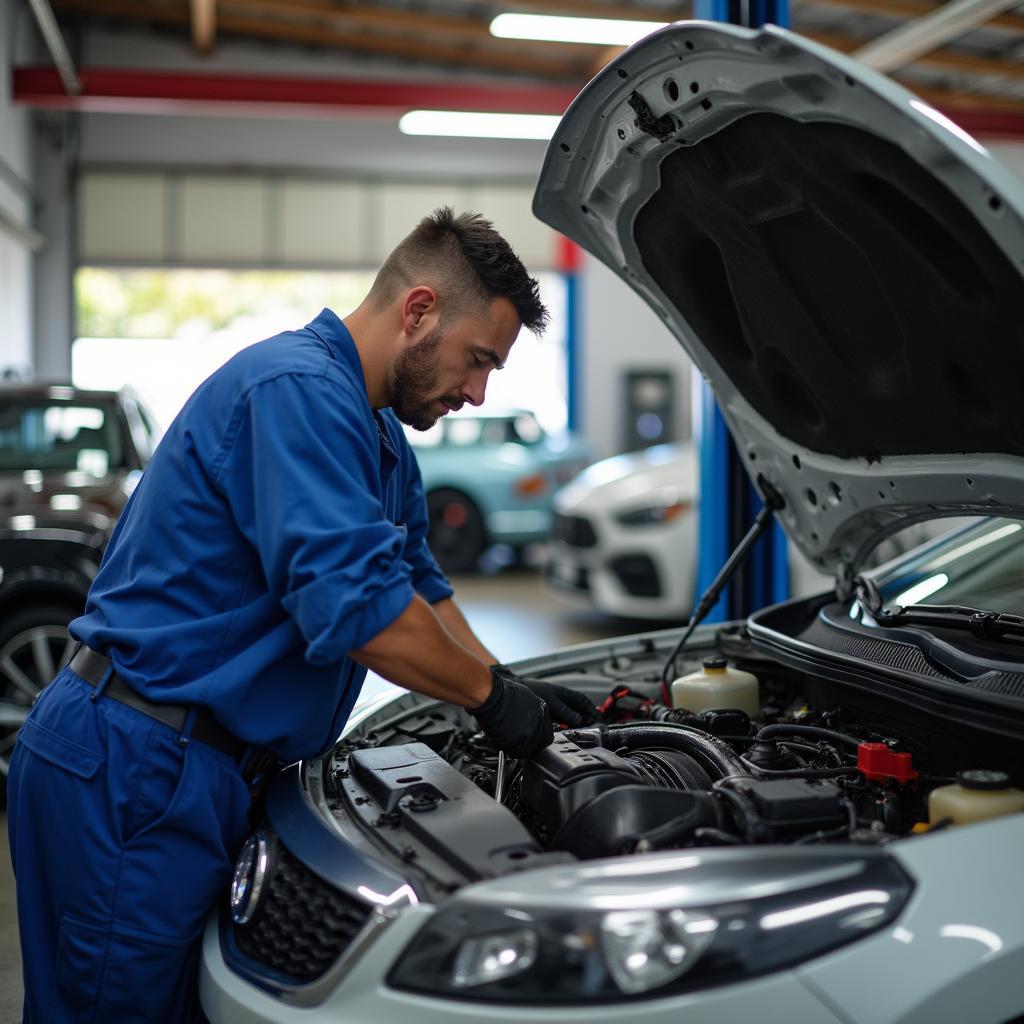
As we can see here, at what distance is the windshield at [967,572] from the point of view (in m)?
2.08

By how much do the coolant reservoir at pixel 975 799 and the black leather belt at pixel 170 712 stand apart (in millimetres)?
1012

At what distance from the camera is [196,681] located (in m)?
1.61

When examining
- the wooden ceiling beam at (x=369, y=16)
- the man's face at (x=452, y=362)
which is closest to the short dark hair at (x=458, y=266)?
the man's face at (x=452, y=362)

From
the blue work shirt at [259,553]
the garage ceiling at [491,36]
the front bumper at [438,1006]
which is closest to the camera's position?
the front bumper at [438,1006]

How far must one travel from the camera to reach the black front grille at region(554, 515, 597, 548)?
611 centimetres

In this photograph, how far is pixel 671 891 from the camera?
1212mm

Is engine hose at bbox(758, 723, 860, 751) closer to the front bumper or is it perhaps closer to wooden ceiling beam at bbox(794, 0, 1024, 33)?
the front bumper

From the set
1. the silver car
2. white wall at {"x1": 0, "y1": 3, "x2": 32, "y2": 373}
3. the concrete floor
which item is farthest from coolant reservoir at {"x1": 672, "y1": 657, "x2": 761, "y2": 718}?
white wall at {"x1": 0, "y1": 3, "x2": 32, "y2": 373}

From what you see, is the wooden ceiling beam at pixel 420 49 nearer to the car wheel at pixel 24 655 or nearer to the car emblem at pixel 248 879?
the car wheel at pixel 24 655

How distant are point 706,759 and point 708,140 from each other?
39.3 inches

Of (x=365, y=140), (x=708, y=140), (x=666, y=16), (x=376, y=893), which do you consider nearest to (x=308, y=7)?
(x=365, y=140)

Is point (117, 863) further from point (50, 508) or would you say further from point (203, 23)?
point (203, 23)

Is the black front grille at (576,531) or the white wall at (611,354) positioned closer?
the black front grille at (576,531)

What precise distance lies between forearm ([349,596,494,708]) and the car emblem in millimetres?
318
